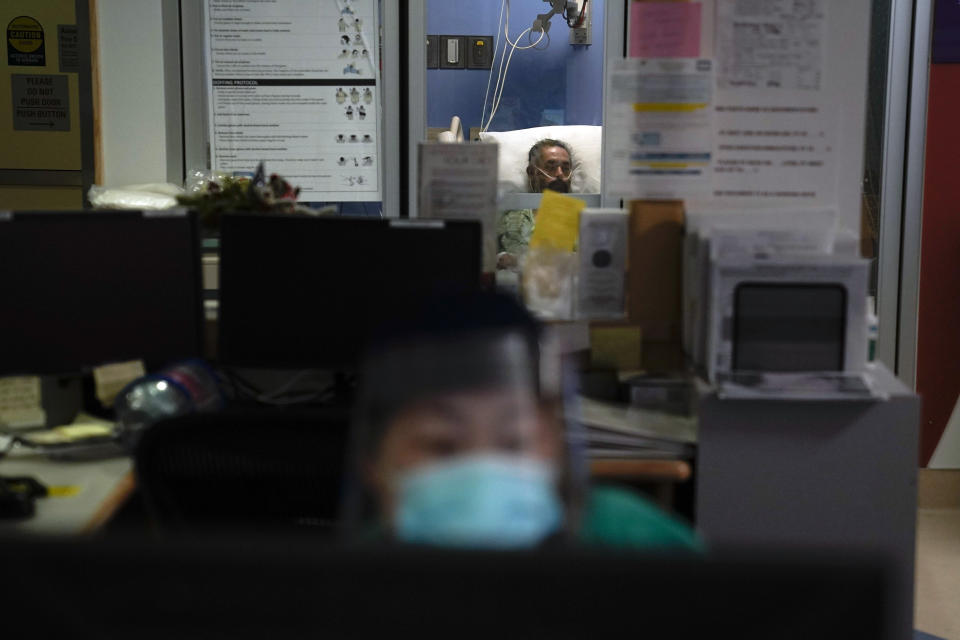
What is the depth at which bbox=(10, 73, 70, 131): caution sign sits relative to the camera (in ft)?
13.0

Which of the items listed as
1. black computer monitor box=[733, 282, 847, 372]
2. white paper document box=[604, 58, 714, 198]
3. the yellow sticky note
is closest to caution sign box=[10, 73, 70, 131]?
the yellow sticky note

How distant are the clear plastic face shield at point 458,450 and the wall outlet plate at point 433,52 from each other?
3.39m

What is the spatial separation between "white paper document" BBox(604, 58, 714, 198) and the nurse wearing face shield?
1.55 m

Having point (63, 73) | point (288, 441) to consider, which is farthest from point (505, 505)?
point (63, 73)

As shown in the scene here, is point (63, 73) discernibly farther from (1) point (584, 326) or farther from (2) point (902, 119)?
(2) point (902, 119)

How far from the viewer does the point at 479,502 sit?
0.77 meters

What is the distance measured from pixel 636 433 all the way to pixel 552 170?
2206mm

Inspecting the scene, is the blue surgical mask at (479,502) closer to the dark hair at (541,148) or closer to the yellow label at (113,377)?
the yellow label at (113,377)

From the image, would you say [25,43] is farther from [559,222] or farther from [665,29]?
[665,29]

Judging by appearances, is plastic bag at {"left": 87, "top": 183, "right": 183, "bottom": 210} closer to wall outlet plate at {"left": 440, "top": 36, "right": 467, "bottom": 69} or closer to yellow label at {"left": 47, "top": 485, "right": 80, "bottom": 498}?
wall outlet plate at {"left": 440, "top": 36, "right": 467, "bottom": 69}

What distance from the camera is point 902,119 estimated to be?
12.7 feet

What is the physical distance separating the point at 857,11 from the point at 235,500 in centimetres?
175

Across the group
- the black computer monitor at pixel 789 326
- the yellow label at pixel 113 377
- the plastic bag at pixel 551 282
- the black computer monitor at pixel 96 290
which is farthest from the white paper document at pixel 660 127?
the yellow label at pixel 113 377

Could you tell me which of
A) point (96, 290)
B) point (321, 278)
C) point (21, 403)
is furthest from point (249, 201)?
point (21, 403)
